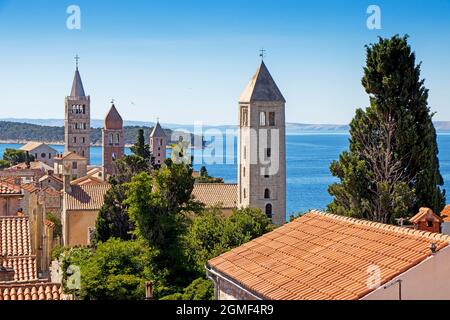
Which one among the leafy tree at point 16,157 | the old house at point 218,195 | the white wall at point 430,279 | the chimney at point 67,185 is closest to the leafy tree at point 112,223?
the chimney at point 67,185

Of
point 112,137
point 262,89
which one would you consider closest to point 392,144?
point 262,89

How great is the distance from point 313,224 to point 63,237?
3748 centimetres

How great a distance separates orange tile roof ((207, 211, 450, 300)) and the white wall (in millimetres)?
90

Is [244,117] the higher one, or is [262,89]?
[262,89]

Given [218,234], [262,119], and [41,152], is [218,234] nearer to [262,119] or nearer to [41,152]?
[262,119]

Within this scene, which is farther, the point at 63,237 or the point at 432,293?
the point at 63,237

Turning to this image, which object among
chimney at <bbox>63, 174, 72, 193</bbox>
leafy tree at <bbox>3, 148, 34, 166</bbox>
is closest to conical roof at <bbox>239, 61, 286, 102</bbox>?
chimney at <bbox>63, 174, 72, 193</bbox>

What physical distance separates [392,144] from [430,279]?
10.3 m

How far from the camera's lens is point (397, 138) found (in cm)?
1850

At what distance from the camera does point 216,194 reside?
5244 cm

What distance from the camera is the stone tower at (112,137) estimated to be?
299 ft

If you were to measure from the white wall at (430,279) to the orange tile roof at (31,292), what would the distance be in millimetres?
4947
